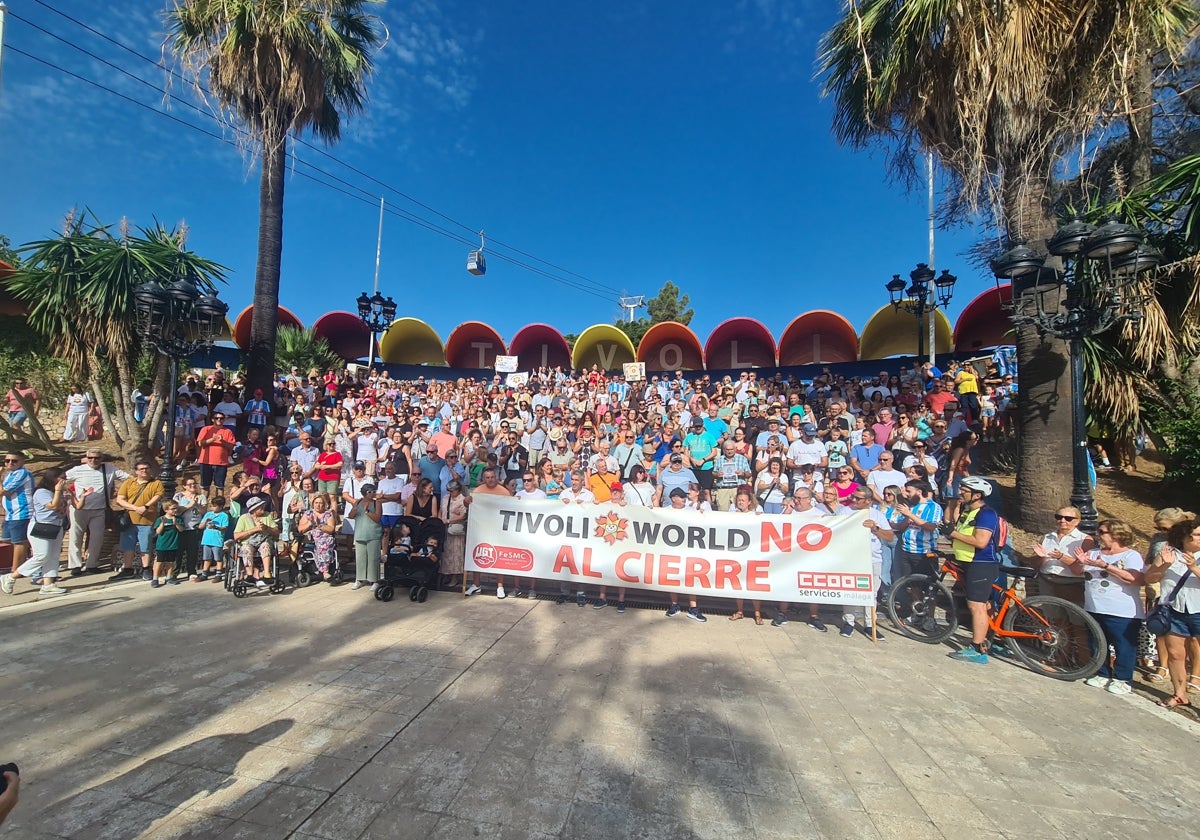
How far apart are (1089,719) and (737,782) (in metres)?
3.16

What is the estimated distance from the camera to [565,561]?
6.38m

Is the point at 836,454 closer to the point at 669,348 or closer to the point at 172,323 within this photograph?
the point at 172,323

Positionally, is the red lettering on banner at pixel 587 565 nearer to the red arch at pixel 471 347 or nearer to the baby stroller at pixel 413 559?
the baby stroller at pixel 413 559

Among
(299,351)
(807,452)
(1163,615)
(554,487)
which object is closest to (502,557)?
(554,487)

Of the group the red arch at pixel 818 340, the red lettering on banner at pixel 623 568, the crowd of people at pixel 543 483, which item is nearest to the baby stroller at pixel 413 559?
the crowd of people at pixel 543 483

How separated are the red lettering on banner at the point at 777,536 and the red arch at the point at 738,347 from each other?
53.4 feet

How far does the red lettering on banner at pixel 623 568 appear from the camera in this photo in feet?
20.2

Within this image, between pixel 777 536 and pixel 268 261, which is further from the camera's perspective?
pixel 268 261

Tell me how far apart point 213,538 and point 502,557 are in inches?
161

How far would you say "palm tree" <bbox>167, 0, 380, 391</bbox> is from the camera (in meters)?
10.3

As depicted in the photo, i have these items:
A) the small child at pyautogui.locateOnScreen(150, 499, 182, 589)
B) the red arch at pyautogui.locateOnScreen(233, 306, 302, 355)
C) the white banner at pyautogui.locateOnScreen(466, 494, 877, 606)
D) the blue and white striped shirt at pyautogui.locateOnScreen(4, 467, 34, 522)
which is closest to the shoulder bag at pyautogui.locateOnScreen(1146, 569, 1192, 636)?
the white banner at pyautogui.locateOnScreen(466, 494, 877, 606)

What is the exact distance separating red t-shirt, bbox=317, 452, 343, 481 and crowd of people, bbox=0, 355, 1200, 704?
38 mm

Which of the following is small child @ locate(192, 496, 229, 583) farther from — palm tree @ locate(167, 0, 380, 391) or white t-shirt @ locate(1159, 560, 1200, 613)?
white t-shirt @ locate(1159, 560, 1200, 613)

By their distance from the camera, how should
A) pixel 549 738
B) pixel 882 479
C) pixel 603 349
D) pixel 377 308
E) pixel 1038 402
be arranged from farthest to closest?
1. pixel 603 349
2. pixel 377 308
3. pixel 882 479
4. pixel 1038 402
5. pixel 549 738
